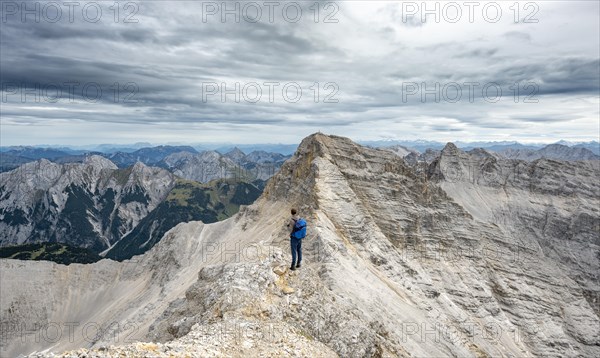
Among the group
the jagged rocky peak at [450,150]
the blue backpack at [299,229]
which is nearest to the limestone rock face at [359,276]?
the blue backpack at [299,229]

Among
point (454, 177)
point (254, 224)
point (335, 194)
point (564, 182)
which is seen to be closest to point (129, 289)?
point (254, 224)

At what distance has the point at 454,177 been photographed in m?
188

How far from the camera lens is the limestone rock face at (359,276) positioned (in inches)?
1055

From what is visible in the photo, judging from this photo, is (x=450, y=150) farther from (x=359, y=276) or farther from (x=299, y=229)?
(x=299, y=229)

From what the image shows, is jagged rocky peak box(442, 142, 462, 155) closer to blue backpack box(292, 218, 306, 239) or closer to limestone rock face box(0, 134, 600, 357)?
limestone rock face box(0, 134, 600, 357)

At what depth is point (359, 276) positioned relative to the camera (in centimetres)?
5747

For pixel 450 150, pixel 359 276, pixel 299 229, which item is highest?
pixel 450 150

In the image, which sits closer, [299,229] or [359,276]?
[299,229]

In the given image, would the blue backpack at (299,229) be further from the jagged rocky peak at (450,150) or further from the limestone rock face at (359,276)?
the jagged rocky peak at (450,150)

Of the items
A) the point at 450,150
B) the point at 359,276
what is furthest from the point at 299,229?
the point at 450,150

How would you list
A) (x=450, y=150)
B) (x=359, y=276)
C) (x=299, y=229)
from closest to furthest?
(x=299, y=229)
(x=359, y=276)
(x=450, y=150)

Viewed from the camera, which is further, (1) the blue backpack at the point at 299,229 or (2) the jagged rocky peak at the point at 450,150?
(2) the jagged rocky peak at the point at 450,150

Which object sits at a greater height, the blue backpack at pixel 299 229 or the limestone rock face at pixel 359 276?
the blue backpack at pixel 299 229

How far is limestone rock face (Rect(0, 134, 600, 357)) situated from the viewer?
26797 millimetres
